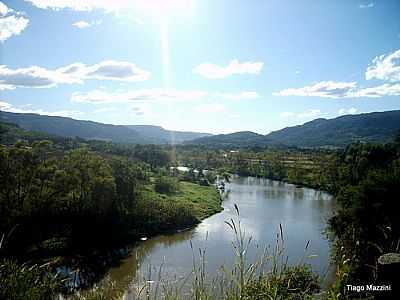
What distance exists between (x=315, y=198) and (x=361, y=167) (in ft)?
28.7

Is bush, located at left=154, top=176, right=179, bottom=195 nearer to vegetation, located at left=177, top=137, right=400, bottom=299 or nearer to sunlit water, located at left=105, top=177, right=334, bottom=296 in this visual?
sunlit water, located at left=105, top=177, right=334, bottom=296

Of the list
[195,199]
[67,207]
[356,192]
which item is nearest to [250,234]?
[356,192]

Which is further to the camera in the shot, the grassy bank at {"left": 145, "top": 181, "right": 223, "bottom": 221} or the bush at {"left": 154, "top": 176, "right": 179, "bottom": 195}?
→ the bush at {"left": 154, "top": 176, "right": 179, "bottom": 195}

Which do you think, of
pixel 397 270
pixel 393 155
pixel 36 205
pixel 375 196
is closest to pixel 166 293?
pixel 397 270

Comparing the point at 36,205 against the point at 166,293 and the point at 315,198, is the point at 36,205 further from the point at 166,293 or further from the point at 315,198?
the point at 315,198

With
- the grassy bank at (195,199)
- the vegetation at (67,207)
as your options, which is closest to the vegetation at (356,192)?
the grassy bank at (195,199)

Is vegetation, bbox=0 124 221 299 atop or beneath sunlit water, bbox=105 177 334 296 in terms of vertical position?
atop

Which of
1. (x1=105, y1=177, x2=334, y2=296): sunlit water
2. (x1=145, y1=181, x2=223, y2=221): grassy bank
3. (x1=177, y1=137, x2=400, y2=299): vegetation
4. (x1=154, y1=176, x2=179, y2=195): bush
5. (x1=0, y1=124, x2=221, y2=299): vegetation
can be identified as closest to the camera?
(x1=177, y1=137, x2=400, y2=299): vegetation

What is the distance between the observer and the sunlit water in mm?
21719

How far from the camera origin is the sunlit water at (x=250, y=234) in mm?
21719

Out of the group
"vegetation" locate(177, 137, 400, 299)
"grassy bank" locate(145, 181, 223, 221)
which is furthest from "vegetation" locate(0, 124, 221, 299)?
"vegetation" locate(177, 137, 400, 299)

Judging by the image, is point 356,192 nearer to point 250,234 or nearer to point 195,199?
point 250,234

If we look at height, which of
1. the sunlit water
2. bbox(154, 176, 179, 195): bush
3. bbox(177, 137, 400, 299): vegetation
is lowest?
the sunlit water

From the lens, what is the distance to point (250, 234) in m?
28.7
